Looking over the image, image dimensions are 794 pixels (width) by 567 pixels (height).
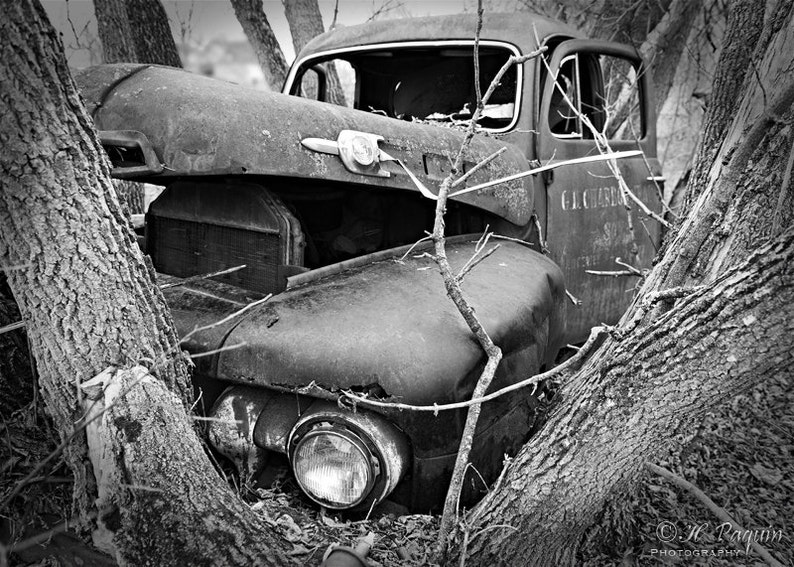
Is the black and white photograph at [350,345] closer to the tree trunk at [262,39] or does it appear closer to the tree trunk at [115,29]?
the tree trunk at [115,29]

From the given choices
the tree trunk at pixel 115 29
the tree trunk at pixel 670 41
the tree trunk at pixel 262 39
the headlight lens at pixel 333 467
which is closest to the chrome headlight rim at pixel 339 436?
the headlight lens at pixel 333 467

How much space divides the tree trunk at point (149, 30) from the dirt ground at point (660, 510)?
486 centimetres

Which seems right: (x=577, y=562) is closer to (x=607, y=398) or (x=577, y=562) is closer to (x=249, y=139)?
(x=607, y=398)

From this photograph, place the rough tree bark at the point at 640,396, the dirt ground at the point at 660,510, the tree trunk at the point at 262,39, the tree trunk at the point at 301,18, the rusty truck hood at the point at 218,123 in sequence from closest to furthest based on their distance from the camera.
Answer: the rough tree bark at the point at 640,396, the dirt ground at the point at 660,510, the rusty truck hood at the point at 218,123, the tree trunk at the point at 262,39, the tree trunk at the point at 301,18

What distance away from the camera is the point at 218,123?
78.7 inches

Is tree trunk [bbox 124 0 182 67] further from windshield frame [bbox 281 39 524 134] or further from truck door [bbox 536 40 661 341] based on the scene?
truck door [bbox 536 40 661 341]

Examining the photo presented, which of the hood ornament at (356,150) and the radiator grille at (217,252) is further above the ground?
the hood ornament at (356,150)

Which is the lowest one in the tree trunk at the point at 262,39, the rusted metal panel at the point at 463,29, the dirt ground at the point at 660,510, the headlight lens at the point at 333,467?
the dirt ground at the point at 660,510

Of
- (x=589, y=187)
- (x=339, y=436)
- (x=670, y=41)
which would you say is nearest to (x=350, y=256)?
(x=339, y=436)

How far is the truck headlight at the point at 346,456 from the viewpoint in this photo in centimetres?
169

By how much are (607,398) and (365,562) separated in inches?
27.7

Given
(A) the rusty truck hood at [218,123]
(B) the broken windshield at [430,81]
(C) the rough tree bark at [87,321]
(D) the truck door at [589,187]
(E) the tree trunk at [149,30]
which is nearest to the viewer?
(C) the rough tree bark at [87,321]

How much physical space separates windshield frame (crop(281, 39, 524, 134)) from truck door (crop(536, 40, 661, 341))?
0.38ft

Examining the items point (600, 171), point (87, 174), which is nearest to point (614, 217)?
point (600, 171)
